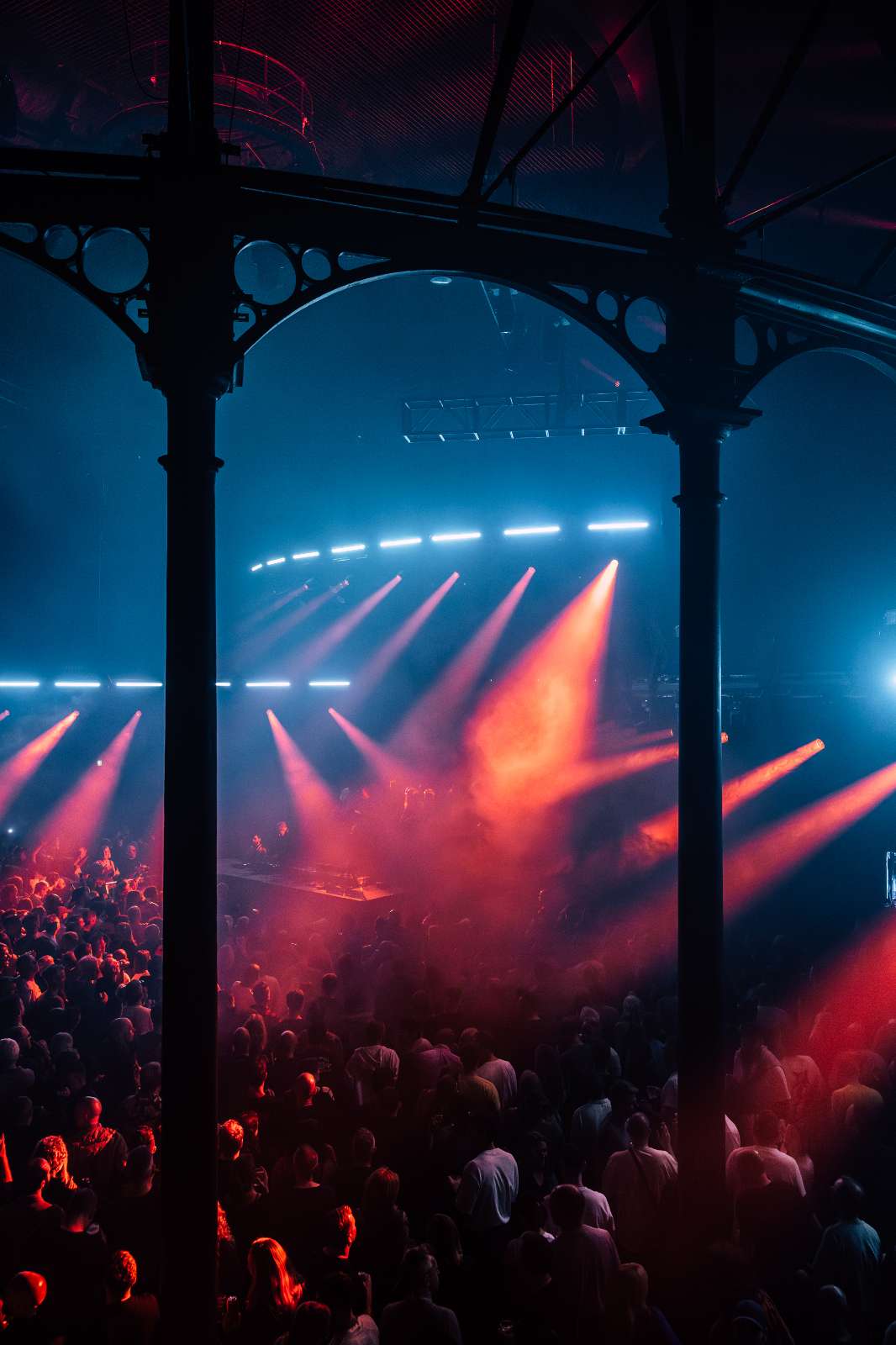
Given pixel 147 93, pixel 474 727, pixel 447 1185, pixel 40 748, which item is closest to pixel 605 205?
pixel 147 93

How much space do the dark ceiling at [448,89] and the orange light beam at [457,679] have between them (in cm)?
974

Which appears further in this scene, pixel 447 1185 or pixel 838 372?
pixel 838 372

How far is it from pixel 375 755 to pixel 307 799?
2.42 meters

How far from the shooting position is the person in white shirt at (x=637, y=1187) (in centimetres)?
487

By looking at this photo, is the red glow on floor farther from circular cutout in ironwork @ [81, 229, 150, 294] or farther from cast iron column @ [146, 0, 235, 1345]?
cast iron column @ [146, 0, 235, 1345]

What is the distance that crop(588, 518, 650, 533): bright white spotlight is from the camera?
16875mm

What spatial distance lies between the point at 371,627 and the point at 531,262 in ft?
53.5

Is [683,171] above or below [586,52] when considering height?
below

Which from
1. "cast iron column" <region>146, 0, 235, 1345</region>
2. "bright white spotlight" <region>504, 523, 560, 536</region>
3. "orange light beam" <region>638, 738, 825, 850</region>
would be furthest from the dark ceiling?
"bright white spotlight" <region>504, 523, 560, 536</region>

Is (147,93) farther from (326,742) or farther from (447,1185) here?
(326,742)

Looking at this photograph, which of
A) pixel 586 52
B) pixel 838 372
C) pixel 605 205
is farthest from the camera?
pixel 838 372

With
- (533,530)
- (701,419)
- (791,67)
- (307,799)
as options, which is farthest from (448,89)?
(307,799)

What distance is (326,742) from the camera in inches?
854

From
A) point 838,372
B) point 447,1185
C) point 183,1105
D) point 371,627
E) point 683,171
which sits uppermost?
point 838,372
